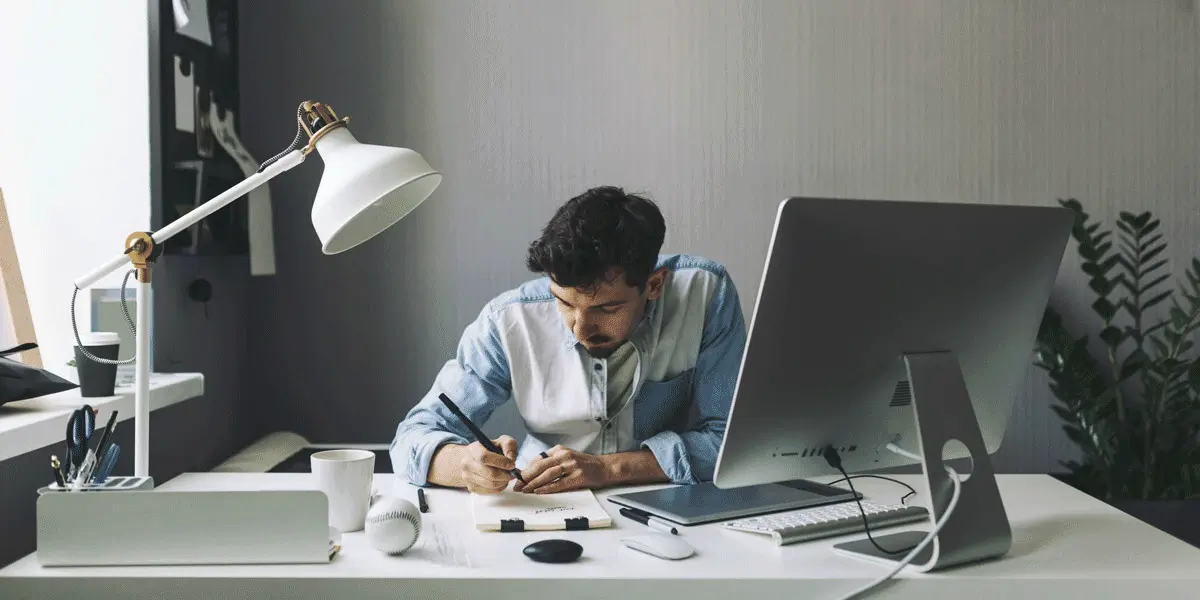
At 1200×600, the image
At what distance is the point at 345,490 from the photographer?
1.31 metres

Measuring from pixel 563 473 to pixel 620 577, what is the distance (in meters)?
0.44

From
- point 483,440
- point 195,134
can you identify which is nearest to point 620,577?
point 483,440

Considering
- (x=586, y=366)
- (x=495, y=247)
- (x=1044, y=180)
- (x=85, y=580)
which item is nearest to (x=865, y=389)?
(x=586, y=366)

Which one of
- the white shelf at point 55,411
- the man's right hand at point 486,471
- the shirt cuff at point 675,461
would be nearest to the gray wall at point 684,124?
the white shelf at point 55,411

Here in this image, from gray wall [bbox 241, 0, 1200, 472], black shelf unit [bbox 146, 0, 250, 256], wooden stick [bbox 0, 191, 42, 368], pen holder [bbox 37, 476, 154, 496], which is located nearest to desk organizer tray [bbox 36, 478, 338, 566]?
pen holder [bbox 37, 476, 154, 496]

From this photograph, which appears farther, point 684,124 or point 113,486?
point 684,124

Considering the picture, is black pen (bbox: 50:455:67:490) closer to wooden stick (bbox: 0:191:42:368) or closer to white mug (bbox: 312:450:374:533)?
white mug (bbox: 312:450:374:533)

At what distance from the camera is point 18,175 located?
1.88 meters

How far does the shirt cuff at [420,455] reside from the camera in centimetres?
158

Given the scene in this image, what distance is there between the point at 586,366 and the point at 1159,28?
2016mm

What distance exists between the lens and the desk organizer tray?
113 centimetres

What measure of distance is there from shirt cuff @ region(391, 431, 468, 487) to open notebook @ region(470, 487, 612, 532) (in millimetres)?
124

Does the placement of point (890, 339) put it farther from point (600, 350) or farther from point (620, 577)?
point (600, 350)

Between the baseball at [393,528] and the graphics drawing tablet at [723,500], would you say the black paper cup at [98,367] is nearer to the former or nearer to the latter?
the baseball at [393,528]
